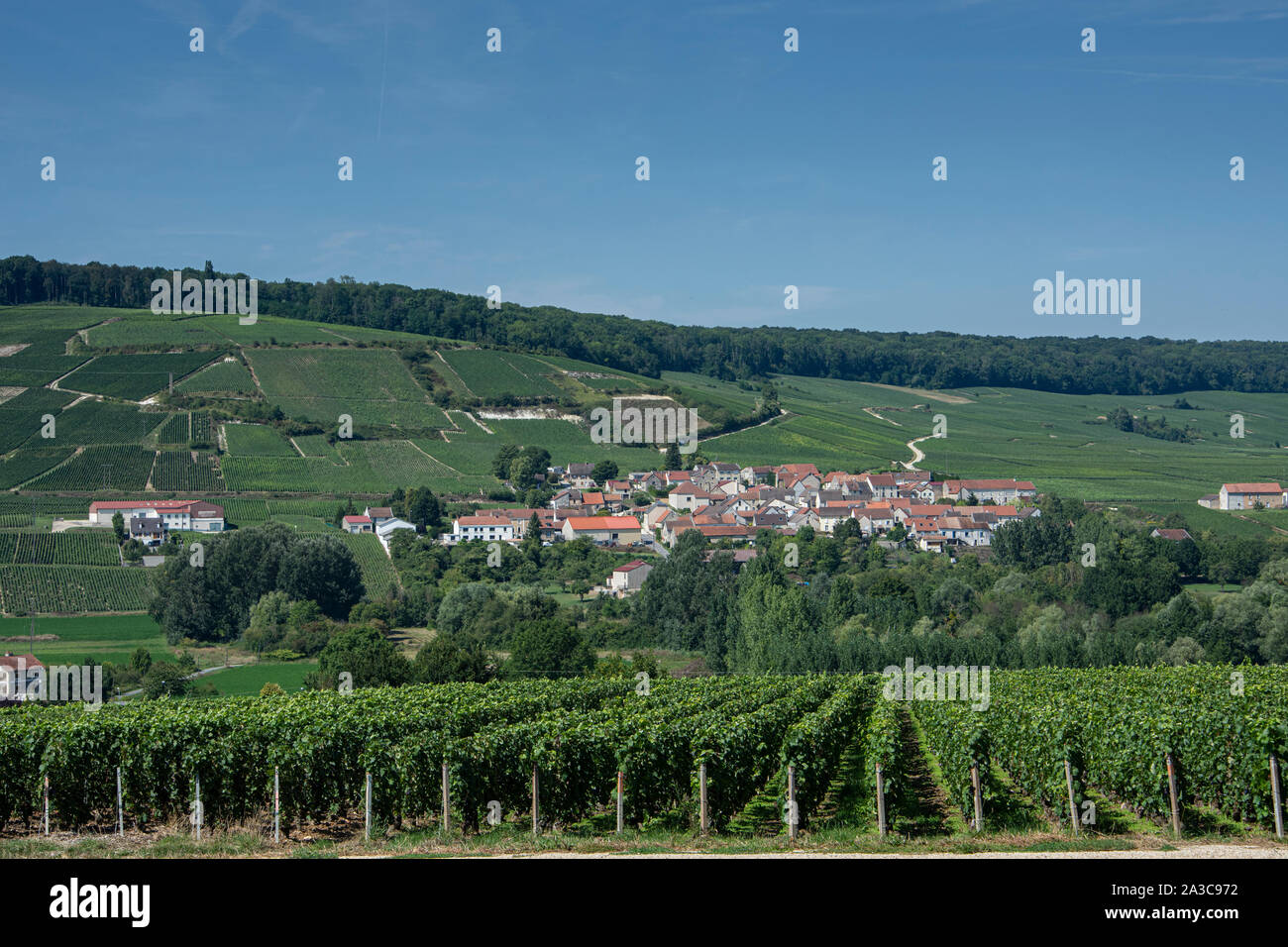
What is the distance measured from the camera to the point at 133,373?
117 metres

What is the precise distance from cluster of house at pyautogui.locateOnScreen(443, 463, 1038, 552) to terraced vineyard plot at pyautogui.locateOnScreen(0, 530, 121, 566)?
25570 millimetres

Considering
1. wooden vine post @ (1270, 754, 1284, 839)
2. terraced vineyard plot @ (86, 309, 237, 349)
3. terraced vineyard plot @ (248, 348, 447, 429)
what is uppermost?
terraced vineyard plot @ (86, 309, 237, 349)

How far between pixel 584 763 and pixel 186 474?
87.1 m

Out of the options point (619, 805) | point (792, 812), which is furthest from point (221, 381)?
point (792, 812)

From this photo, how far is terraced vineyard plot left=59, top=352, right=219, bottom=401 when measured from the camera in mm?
112188

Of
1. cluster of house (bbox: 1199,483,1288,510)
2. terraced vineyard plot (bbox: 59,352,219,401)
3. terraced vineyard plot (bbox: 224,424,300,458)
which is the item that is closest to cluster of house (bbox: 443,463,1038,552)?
cluster of house (bbox: 1199,483,1288,510)

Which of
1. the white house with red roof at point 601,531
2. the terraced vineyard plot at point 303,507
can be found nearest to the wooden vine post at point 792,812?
the white house with red roof at point 601,531

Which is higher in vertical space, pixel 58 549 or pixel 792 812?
pixel 792 812

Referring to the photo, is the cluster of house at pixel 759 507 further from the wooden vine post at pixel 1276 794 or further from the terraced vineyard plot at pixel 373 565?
the wooden vine post at pixel 1276 794

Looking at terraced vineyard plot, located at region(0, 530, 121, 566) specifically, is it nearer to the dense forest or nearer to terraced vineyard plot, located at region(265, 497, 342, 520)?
terraced vineyard plot, located at region(265, 497, 342, 520)

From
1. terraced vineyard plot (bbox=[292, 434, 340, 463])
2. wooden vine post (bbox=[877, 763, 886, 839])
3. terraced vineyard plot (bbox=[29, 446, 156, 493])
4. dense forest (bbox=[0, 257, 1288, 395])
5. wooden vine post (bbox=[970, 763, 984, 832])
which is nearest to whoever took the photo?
wooden vine post (bbox=[877, 763, 886, 839])

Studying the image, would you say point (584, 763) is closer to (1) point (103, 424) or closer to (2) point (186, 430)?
(2) point (186, 430)

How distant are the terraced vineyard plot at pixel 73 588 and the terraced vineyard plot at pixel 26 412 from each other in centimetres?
3012
